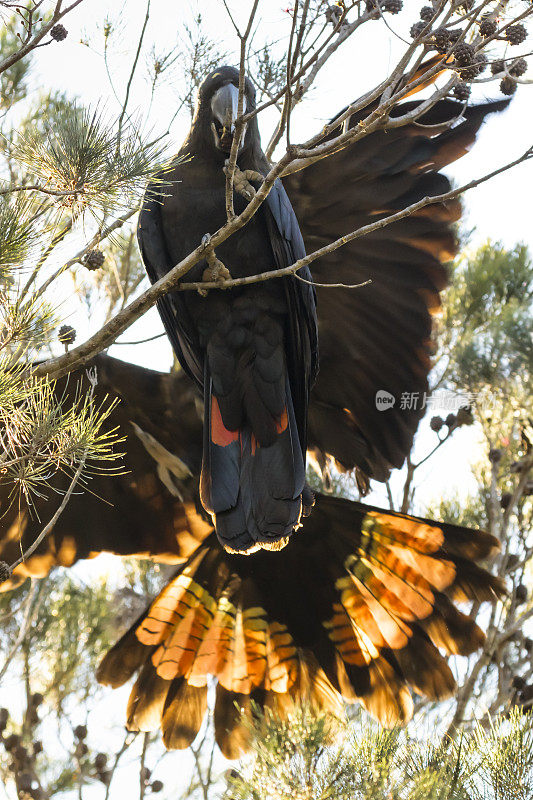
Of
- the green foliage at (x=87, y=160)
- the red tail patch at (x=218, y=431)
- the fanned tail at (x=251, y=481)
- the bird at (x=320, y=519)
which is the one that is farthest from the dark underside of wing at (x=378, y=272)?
the green foliage at (x=87, y=160)

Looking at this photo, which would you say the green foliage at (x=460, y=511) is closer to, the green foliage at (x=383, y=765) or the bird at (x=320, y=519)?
the bird at (x=320, y=519)

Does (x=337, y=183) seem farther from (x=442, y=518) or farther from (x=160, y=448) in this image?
(x=442, y=518)

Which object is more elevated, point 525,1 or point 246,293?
point 525,1

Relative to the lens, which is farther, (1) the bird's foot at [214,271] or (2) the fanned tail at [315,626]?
(2) the fanned tail at [315,626]

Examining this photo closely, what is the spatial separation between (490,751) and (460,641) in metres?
1.27

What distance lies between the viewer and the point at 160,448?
3.93 m

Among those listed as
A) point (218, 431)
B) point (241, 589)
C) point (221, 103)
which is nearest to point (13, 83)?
point (221, 103)

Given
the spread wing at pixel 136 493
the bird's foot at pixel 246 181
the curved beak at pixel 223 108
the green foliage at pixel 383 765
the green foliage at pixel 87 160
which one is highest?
the curved beak at pixel 223 108

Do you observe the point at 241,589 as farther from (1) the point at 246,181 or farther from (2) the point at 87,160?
(2) the point at 87,160

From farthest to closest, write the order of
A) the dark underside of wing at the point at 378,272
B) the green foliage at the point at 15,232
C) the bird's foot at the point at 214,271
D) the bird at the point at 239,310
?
the dark underside of wing at the point at 378,272 < the bird at the point at 239,310 < the bird's foot at the point at 214,271 < the green foliage at the point at 15,232

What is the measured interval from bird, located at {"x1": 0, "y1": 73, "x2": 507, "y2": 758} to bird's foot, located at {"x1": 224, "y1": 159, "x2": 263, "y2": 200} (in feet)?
0.41

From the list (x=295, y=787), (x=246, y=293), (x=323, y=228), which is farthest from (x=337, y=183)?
(x=295, y=787)

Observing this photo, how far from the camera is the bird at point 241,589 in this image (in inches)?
136

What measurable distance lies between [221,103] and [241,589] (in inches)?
79.8
